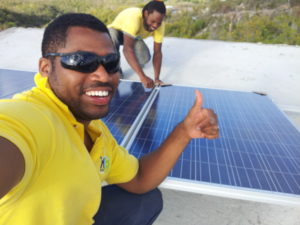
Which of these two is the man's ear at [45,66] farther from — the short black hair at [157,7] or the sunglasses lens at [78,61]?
the short black hair at [157,7]

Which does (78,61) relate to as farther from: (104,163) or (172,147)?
(172,147)

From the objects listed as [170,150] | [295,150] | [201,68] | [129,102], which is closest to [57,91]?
[170,150]

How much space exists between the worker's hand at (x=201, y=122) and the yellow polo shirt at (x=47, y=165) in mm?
747

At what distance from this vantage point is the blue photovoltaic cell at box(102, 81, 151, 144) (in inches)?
102

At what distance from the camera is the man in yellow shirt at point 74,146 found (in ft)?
3.05

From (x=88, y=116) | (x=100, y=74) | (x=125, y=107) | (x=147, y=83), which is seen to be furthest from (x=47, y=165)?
(x=147, y=83)

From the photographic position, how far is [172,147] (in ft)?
6.15

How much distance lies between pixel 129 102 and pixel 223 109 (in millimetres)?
Answer: 1138

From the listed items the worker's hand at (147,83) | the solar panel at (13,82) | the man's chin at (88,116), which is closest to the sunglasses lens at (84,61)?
the man's chin at (88,116)

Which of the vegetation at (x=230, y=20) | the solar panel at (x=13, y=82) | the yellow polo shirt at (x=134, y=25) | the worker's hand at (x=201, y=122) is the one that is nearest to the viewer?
the worker's hand at (x=201, y=122)

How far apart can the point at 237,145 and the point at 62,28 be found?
5.96 ft

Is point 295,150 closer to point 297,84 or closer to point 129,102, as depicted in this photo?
point 129,102

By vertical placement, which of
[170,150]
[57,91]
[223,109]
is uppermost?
[57,91]

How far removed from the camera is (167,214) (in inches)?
95.9
